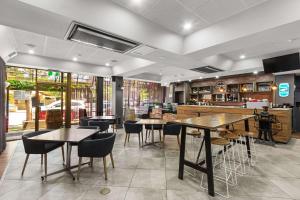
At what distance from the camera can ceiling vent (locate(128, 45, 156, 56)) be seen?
12.2 ft

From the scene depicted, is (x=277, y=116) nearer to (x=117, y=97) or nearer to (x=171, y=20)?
(x=171, y=20)

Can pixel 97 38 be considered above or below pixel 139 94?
above

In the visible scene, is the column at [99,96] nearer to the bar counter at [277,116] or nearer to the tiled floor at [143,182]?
the tiled floor at [143,182]

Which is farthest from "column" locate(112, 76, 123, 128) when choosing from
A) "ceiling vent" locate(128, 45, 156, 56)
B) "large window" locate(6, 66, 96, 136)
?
"ceiling vent" locate(128, 45, 156, 56)

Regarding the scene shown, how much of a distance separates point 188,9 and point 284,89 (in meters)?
6.71

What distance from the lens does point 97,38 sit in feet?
10.6

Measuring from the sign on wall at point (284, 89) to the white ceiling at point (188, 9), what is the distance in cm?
590

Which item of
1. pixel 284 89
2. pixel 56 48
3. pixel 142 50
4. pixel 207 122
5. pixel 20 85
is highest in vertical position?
pixel 56 48

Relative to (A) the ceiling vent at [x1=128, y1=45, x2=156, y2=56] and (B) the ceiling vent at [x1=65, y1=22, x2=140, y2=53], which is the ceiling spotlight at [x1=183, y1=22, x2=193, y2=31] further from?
(B) the ceiling vent at [x1=65, y1=22, x2=140, y2=53]

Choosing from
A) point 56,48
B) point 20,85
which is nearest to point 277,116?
point 56,48

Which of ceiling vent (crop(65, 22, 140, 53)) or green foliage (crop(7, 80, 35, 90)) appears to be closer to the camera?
ceiling vent (crop(65, 22, 140, 53))

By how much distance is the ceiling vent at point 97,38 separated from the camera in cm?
281

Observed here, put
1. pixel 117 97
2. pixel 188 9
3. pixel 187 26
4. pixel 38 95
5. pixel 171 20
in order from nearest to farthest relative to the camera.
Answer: pixel 188 9, pixel 171 20, pixel 187 26, pixel 38 95, pixel 117 97

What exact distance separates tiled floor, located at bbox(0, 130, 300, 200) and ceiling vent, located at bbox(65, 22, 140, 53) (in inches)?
108
